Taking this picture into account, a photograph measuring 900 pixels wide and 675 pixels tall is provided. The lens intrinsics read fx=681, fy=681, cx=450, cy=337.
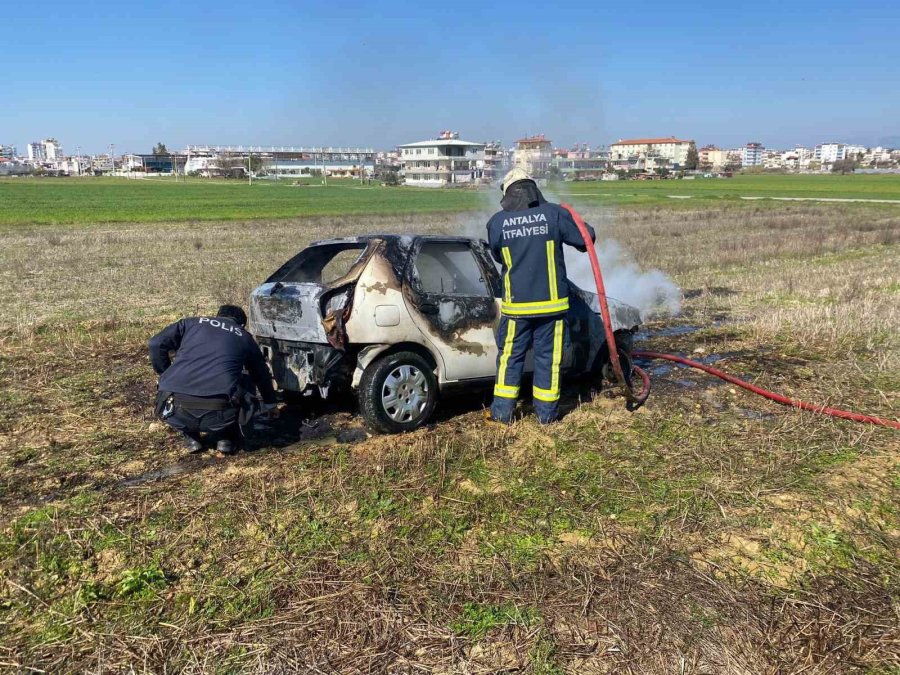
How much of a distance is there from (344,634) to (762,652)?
1.75 m

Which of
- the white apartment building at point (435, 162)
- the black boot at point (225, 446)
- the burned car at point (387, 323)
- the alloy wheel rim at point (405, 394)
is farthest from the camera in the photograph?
the white apartment building at point (435, 162)

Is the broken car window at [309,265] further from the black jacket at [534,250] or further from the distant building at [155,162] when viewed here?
the distant building at [155,162]

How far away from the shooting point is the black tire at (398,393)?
5113 mm

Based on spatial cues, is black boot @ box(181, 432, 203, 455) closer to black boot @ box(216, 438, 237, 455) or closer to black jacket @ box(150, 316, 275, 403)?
black boot @ box(216, 438, 237, 455)

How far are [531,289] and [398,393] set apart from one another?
4.30 ft

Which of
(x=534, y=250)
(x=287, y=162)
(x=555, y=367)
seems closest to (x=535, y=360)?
(x=555, y=367)

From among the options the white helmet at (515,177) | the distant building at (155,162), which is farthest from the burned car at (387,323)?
the distant building at (155,162)

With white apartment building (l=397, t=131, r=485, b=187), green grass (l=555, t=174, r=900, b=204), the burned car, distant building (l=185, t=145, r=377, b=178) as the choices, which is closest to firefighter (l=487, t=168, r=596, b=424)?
the burned car

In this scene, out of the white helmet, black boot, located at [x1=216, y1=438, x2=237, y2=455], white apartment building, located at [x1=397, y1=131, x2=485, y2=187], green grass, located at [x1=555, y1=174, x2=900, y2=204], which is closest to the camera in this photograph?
black boot, located at [x1=216, y1=438, x2=237, y2=455]

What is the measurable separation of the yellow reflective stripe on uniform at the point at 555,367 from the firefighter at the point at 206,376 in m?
2.27

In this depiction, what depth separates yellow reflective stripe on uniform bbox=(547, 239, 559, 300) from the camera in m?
5.27

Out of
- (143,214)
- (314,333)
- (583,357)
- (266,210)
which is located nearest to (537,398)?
(583,357)

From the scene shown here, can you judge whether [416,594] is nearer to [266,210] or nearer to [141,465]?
[141,465]

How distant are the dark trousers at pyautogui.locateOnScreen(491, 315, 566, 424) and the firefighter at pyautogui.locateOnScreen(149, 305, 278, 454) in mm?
1923
